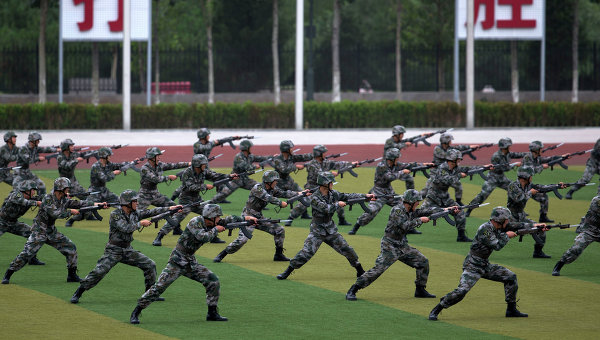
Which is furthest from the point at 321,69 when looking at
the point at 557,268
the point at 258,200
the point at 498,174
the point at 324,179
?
the point at 324,179

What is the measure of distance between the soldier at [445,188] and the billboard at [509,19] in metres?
29.4

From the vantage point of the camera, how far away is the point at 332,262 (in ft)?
68.3

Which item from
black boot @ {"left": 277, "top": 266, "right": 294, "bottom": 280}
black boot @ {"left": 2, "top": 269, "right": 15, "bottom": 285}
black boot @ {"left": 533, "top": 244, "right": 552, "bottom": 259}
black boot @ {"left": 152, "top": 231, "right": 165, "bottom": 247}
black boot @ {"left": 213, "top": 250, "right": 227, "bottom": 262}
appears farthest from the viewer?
black boot @ {"left": 152, "top": 231, "right": 165, "bottom": 247}

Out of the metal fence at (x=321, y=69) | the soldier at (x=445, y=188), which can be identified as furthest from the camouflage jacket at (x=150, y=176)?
the metal fence at (x=321, y=69)

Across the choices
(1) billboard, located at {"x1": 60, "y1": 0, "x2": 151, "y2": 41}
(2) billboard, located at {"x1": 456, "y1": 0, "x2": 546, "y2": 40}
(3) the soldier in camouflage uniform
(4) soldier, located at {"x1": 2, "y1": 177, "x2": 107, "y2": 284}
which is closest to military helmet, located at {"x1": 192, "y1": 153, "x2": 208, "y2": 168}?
(4) soldier, located at {"x1": 2, "y1": 177, "x2": 107, "y2": 284}

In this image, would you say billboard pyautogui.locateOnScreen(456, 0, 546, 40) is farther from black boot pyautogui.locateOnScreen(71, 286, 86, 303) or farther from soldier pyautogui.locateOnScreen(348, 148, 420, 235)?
black boot pyautogui.locateOnScreen(71, 286, 86, 303)

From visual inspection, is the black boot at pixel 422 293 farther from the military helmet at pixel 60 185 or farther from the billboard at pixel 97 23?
the billboard at pixel 97 23

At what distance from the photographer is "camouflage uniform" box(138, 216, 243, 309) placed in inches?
595

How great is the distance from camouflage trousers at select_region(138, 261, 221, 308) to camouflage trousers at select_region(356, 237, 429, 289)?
8.42 feet

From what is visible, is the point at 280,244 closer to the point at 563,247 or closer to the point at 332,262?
the point at 332,262

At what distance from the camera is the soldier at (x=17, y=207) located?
1883 cm

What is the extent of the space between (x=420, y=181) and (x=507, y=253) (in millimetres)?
11852

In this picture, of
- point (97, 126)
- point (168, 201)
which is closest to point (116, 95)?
point (97, 126)

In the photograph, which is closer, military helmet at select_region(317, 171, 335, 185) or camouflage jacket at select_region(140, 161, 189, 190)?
military helmet at select_region(317, 171, 335, 185)
